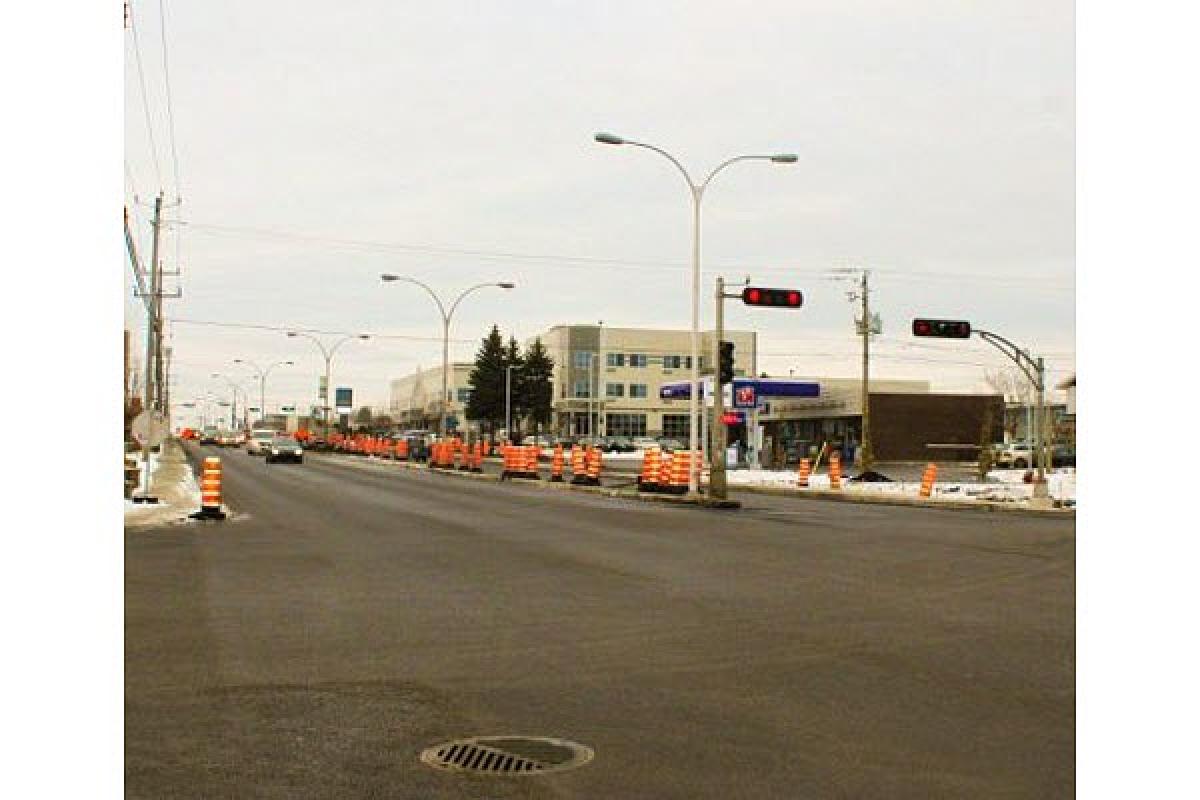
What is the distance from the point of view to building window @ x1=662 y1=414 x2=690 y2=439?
13851 cm

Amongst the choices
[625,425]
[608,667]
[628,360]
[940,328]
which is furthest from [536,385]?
[608,667]

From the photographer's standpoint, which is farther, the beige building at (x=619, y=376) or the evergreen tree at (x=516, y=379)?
the beige building at (x=619, y=376)

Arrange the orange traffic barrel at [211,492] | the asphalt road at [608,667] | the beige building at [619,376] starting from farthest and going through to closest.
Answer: the beige building at [619,376] < the orange traffic barrel at [211,492] < the asphalt road at [608,667]

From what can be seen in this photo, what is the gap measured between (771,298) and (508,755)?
1025 inches

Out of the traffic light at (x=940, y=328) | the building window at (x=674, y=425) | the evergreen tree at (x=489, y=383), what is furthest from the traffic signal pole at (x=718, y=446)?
the building window at (x=674, y=425)

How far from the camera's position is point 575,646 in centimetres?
982

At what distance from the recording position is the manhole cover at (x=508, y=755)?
618cm

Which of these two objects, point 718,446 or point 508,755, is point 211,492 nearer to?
point 718,446

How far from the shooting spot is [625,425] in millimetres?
139125

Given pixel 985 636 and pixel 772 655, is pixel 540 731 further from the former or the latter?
pixel 985 636

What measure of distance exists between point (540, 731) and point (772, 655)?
292 centimetres

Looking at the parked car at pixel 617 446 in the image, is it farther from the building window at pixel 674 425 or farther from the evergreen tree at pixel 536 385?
the building window at pixel 674 425

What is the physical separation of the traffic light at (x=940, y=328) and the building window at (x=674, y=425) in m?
98.3
